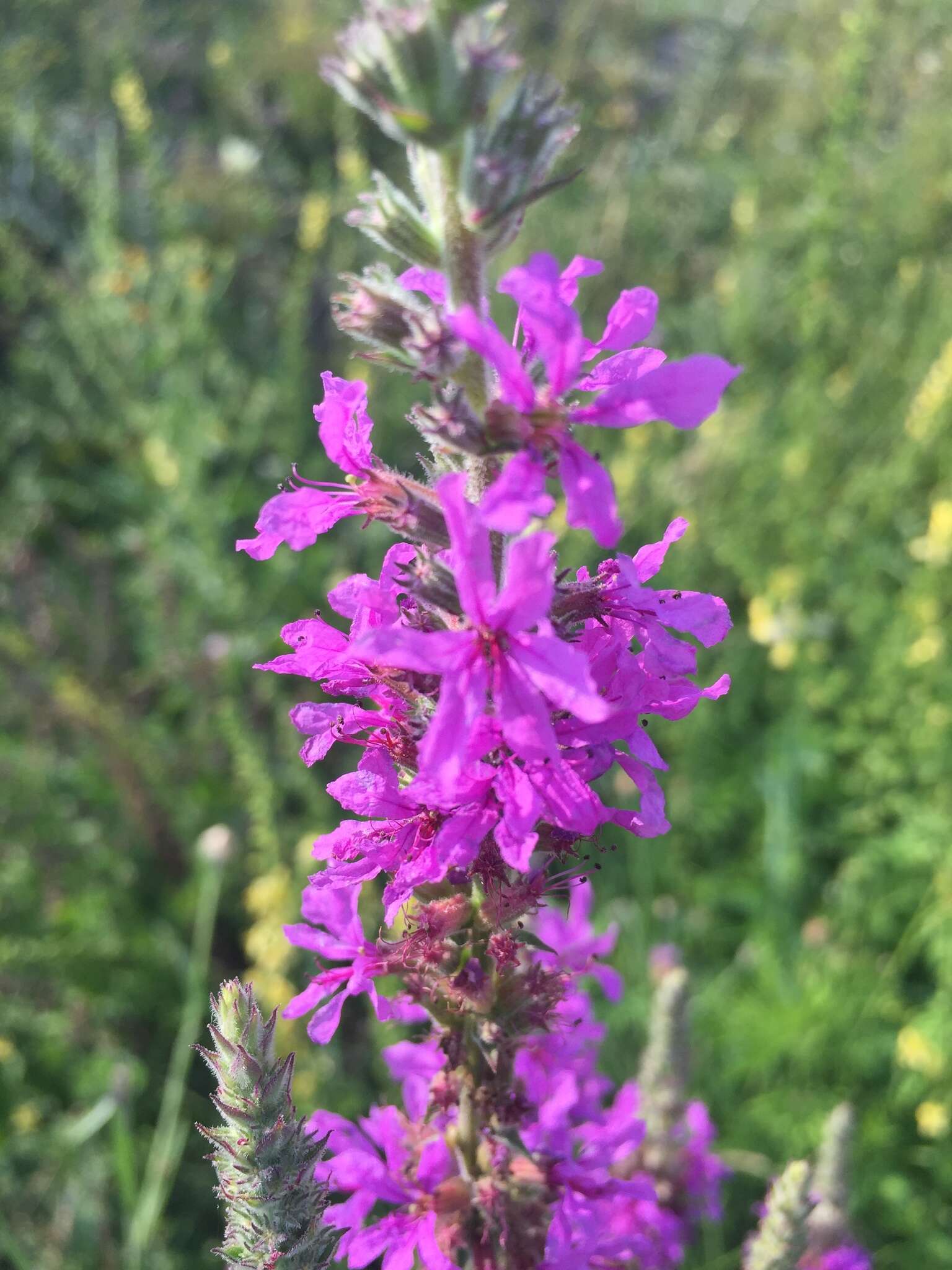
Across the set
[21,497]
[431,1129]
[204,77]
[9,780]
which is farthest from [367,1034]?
[204,77]

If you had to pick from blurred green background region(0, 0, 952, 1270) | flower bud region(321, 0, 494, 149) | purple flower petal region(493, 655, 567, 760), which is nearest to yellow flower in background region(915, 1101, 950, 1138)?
blurred green background region(0, 0, 952, 1270)

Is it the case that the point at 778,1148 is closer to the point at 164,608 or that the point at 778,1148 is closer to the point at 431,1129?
the point at 431,1129

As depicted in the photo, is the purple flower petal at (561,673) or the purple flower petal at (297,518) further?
the purple flower petal at (297,518)

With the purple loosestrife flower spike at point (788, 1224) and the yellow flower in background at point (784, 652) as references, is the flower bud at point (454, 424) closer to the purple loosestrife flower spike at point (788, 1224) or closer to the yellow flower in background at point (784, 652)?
the purple loosestrife flower spike at point (788, 1224)

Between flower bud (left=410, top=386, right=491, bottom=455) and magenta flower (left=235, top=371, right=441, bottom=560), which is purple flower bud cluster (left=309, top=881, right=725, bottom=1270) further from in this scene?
flower bud (left=410, top=386, right=491, bottom=455)

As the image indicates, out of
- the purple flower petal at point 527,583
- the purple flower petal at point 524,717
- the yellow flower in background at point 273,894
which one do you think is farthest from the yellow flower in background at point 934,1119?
the purple flower petal at point 527,583
